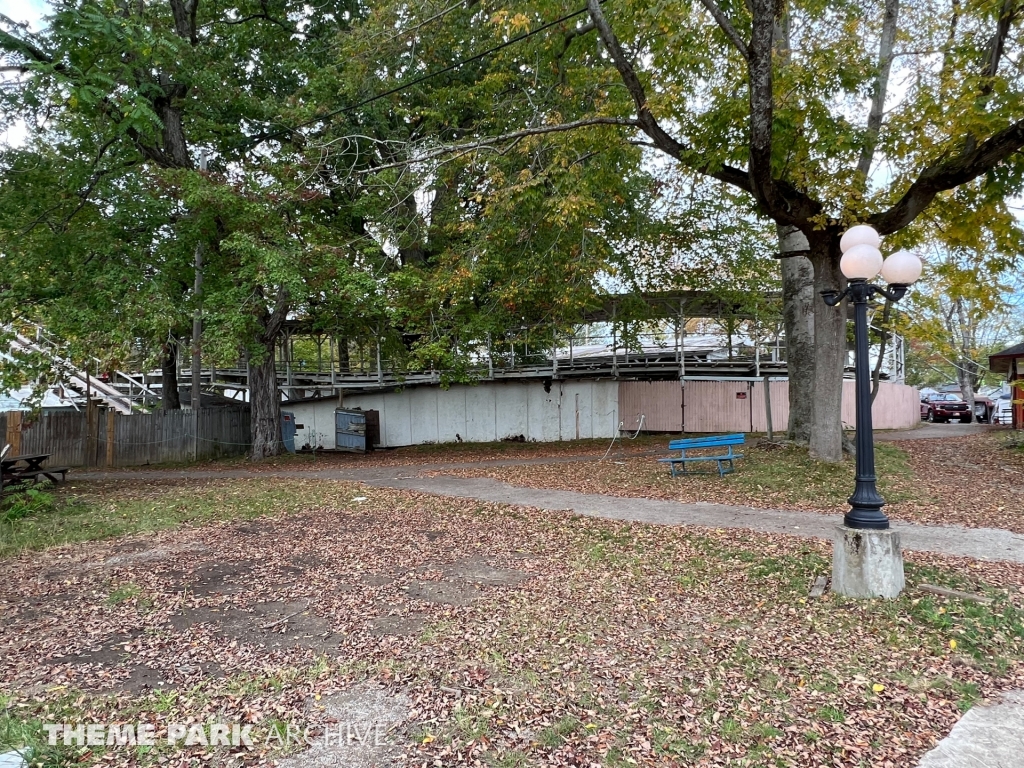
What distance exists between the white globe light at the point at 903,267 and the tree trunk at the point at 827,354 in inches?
169

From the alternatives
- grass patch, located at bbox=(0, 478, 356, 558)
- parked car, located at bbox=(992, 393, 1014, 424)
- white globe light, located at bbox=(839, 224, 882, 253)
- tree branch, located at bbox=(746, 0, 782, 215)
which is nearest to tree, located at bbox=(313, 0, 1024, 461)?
tree branch, located at bbox=(746, 0, 782, 215)

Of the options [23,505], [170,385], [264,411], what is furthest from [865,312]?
[170,385]

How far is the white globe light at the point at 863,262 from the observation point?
5.21 m

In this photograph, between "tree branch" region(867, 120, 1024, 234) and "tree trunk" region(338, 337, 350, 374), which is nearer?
"tree branch" region(867, 120, 1024, 234)

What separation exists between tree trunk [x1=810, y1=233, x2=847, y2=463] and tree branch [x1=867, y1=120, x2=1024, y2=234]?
2.53 ft

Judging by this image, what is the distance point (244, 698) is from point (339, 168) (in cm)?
1266

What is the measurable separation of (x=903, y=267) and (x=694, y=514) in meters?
4.21

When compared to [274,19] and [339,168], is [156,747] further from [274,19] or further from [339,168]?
[274,19]

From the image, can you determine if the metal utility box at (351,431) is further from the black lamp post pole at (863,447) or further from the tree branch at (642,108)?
the black lamp post pole at (863,447)

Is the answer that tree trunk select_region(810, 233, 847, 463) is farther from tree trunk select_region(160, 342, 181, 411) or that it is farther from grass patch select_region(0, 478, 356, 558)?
tree trunk select_region(160, 342, 181, 411)

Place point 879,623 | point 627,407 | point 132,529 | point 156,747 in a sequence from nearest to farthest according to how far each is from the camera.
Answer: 1. point 156,747
2. point 879,623
3. point 132,529
4. point 627,407

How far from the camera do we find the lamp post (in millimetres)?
5090

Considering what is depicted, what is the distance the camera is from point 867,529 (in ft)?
16.6

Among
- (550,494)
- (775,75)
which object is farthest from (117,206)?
(775,75)
